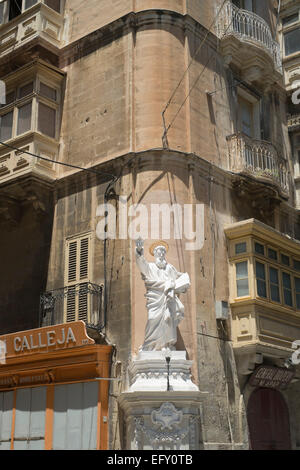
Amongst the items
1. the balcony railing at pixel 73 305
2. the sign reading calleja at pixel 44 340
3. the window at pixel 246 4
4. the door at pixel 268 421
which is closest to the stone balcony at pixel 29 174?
the balcony railing at pixel 73 305

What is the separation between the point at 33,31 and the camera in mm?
20141

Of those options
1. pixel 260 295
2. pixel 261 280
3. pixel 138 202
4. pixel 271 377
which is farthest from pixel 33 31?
pixel 271 377

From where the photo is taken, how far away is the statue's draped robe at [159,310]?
15281mm

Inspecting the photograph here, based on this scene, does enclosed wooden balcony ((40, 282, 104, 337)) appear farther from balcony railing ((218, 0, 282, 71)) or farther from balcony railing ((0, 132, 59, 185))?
balcony railing ((218, 0, 282, 71))

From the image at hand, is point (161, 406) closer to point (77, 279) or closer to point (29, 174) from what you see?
point (77, 279)

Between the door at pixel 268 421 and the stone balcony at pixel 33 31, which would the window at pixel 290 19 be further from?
the door at pixel 268 421

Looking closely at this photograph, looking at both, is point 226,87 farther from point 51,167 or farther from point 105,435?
point 105,435

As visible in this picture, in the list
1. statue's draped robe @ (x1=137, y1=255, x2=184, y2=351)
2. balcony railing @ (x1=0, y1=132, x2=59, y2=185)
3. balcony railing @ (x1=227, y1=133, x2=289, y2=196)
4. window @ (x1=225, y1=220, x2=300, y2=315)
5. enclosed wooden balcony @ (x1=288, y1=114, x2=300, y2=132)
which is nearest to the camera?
statue's draped robe @ (x1=137, y1=255, x2=184, y2=351)

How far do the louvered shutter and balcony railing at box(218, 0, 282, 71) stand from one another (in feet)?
26.5

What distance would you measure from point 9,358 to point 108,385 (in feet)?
11.2

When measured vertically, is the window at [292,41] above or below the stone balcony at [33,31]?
above

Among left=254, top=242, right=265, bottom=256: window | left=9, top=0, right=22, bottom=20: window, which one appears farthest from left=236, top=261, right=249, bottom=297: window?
left=9, top=0, right=22, bottom=20: window

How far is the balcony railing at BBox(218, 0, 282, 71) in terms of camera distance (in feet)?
66.8

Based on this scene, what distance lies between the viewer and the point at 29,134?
1886 centimetres
